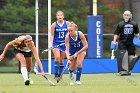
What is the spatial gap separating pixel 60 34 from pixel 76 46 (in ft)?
4.83

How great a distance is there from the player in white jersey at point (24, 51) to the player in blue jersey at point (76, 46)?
942mm

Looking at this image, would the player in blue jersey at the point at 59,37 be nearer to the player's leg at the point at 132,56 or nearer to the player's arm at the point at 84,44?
the player's arm at the point at 84,44

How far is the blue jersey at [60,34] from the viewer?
1738 centimetres

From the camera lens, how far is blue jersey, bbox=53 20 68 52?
17.4 meters

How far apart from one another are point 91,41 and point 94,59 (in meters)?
0.93

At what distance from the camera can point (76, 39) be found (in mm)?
15969

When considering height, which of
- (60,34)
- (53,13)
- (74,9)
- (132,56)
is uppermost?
(74,9)

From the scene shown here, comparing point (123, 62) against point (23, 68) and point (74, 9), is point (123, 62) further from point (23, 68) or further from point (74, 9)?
point (74, 9)

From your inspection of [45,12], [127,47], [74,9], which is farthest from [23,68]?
[74,9]

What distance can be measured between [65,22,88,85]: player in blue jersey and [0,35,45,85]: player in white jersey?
942 mm

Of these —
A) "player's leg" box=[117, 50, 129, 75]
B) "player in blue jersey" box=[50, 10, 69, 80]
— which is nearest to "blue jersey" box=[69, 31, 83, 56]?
"player in blue jersey" box=[50, 10, 69, 80]

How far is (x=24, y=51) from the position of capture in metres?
15.6

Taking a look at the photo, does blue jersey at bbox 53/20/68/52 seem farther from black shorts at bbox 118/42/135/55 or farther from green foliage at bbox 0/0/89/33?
green foliage at bbox 0/0/89/33

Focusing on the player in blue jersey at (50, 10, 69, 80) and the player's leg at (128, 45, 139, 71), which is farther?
the player's leg at (128, 45, 139, 71)
